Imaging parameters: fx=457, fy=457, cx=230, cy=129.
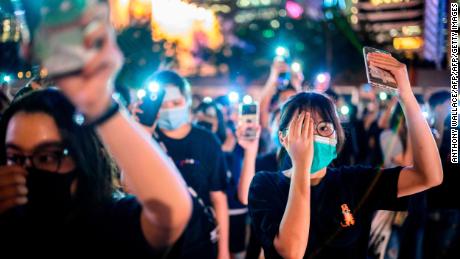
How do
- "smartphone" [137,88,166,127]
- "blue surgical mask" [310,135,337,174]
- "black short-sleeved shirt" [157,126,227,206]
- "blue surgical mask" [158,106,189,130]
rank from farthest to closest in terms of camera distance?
"blue surgical mask" [158,106,189,130] < "black short-sleeved shirt" [157,126,227,206] < "smartphone" [137,88,166,127] < "blue surgical mask" [310,135,337,174]

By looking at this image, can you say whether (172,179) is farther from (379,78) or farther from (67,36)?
(379,78)

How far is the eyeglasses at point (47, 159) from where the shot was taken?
1.69 m

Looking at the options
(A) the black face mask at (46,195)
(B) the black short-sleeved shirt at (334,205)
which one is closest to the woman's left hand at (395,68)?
(B) the black short-sleeved shirt at (334,205)

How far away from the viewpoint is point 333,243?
2.30 meters

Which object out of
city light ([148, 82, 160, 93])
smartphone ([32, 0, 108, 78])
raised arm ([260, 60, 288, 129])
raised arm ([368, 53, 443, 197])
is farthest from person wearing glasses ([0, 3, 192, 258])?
raised arm ([260, 60, 288, 129])

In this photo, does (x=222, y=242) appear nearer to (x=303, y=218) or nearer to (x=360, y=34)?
(x=303, y=218)

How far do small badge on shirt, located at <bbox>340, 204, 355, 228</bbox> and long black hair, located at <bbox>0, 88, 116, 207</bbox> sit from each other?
1205mm

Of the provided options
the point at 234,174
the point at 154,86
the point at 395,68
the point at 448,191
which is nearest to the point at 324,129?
the point at 395,68

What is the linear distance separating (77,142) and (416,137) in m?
1.74

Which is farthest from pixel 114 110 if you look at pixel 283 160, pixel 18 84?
pixel 18 84

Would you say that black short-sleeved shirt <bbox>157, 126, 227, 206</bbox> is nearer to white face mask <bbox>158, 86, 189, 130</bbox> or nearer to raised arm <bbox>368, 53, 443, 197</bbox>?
white face mask <bbox>158, 86, 189, 130</bbox>

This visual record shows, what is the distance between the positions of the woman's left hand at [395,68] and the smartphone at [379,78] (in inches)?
0.7

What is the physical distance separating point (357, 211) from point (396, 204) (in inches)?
11.0

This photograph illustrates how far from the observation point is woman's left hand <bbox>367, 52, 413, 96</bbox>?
2451 millimetres
